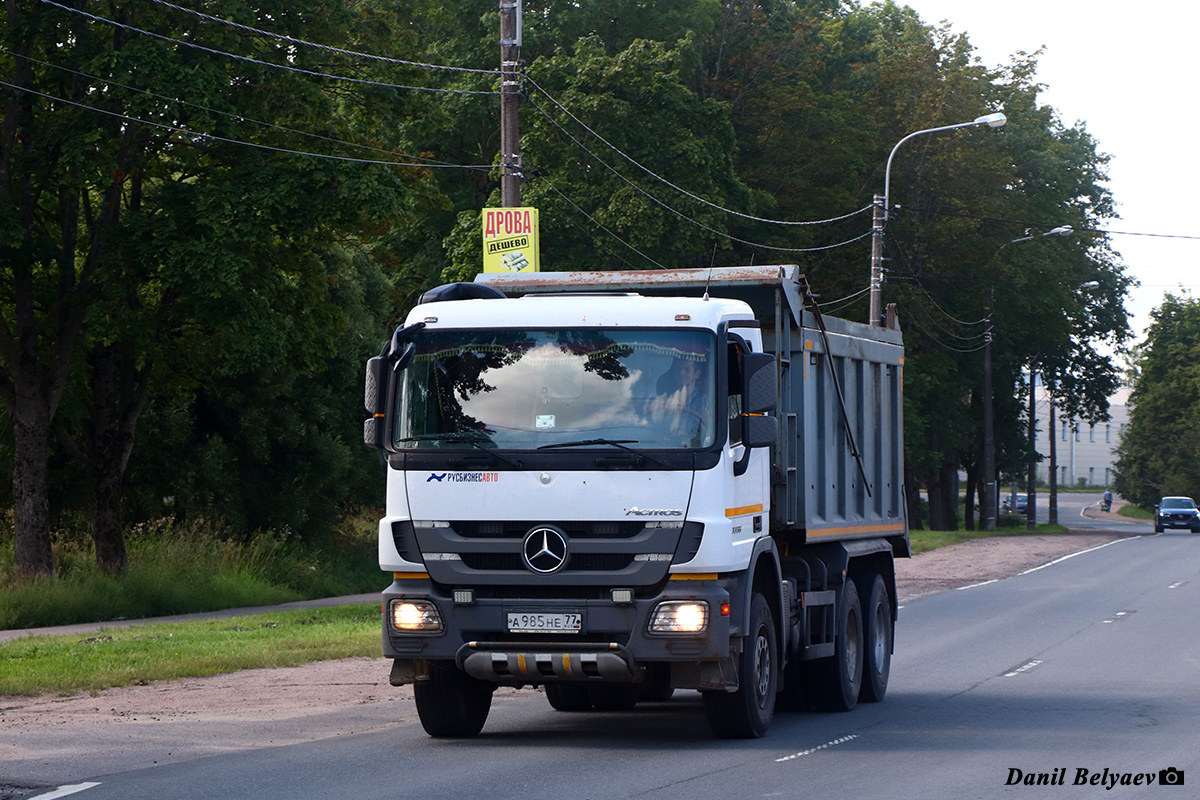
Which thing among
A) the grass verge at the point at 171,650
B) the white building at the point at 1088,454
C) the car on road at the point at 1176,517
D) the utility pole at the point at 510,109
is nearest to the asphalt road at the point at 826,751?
the grass verge at the point at 171,650

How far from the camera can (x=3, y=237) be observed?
73.3 ft

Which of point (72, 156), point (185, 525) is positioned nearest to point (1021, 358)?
Answer: point (185, 525)

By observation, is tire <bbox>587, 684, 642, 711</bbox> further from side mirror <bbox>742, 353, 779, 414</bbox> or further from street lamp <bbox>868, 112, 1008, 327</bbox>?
street lamp <bbox>868, 112, 1008, 327</bbox>

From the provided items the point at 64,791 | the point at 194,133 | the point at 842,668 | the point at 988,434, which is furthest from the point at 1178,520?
the point at 64,791

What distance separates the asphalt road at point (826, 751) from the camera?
28.9ft

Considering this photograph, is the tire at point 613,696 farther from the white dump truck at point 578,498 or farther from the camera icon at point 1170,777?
the camera icon at point 1170,777

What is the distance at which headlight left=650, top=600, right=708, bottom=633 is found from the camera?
9719 mm

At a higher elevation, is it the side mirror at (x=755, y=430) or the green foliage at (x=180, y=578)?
the side mirror at (x=755, y=430)

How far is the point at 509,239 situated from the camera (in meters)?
20.0

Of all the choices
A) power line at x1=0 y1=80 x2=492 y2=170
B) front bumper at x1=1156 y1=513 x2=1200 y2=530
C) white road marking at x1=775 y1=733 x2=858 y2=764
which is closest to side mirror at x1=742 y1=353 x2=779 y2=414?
white road marking at x1=775 y1=733 x2=858 y2=764

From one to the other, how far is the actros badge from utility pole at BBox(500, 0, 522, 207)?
38.3 feet

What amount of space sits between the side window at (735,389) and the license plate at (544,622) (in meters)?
1.49

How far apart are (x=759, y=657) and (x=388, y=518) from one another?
268 centimetres

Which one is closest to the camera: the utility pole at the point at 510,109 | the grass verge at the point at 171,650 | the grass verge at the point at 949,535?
the grass verge at the point at 171,650
